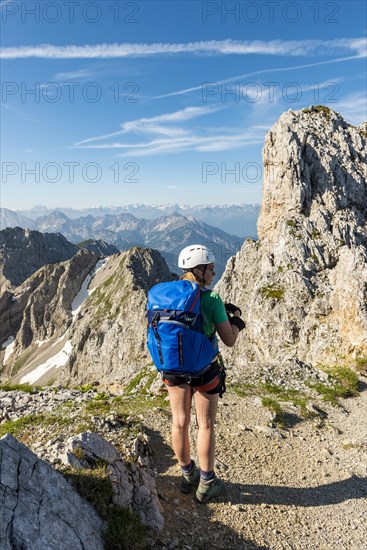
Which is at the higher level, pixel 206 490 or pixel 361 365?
pixel 206 490

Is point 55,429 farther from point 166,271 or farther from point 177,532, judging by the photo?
point 166,271

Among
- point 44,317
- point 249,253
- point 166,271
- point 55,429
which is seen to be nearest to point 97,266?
point 44,317

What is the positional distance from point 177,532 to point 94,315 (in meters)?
120

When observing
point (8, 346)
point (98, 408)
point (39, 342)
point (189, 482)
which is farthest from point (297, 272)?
point (8, 346)

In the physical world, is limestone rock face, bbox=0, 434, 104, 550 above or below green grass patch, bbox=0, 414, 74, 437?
above

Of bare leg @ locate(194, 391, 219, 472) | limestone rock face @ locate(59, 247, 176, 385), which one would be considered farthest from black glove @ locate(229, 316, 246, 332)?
limestone rock face @ locate(59, 247, 176, 385)

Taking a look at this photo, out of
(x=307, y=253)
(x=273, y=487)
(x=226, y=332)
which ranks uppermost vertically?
(x=307, y=253)

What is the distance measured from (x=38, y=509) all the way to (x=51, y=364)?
136 m

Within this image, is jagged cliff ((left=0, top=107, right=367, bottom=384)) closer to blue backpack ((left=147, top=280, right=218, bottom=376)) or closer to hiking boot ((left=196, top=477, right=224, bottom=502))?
hiking boot ((left=196, top=477, right=224, bottom=502))

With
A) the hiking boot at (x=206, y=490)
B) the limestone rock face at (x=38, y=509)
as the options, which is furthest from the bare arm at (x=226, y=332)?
the limestone rock face at (x=38, y=509)

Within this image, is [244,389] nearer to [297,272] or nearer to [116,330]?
[297,272]

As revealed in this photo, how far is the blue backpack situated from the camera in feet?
20.6

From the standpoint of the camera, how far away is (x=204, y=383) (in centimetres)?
682

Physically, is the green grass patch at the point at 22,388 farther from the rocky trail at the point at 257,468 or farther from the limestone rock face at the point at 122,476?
the limestone rock face at the point at 122,476
